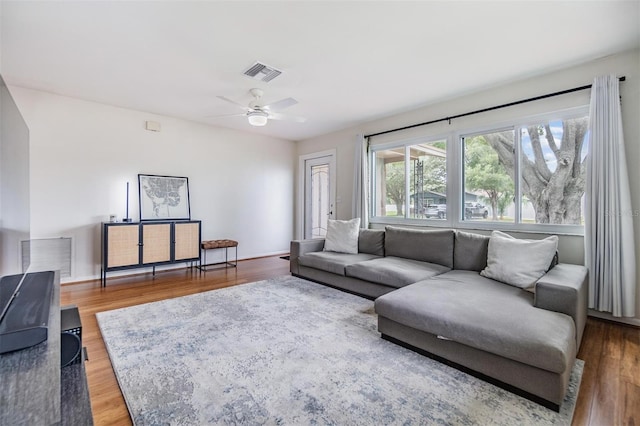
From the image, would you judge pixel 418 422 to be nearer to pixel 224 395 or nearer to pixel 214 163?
pixel 224 395

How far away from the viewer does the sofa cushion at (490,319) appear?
1.65m

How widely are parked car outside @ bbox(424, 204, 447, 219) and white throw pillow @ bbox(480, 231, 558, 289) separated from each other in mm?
1423

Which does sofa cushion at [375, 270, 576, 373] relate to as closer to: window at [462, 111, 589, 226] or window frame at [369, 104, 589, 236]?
window frame at [369, 104, 589, 236]

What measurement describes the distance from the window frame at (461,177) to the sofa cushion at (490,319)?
125cm

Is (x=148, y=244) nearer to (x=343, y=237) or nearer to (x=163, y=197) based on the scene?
(x=163, y=197)

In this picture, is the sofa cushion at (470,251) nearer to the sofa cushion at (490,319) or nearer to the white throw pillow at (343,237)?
the sofa cushion at (490,319)

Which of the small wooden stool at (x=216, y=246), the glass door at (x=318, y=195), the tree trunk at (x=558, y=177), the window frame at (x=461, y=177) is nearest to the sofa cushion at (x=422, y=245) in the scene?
the window frame at (x=461, y=177)

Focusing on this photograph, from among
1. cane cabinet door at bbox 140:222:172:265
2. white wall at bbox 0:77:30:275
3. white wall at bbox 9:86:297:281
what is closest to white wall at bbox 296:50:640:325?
white wall at bbox 9:86:297:281

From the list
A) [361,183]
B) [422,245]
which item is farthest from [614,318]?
[361,183]

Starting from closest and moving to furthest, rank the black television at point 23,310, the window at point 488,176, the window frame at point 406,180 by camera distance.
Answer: the black television at point 23,310 < the window at point 488,176 < the window frame at point 406,180

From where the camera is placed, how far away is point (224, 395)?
5.69 ft

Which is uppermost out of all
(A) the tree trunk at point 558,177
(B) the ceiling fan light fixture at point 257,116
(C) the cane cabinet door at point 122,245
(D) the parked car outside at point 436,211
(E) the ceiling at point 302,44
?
(E) the ceiling at point 302,44

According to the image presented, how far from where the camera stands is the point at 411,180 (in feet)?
15.5

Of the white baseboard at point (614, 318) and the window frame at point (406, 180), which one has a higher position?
the window frame at point (406, 180)
